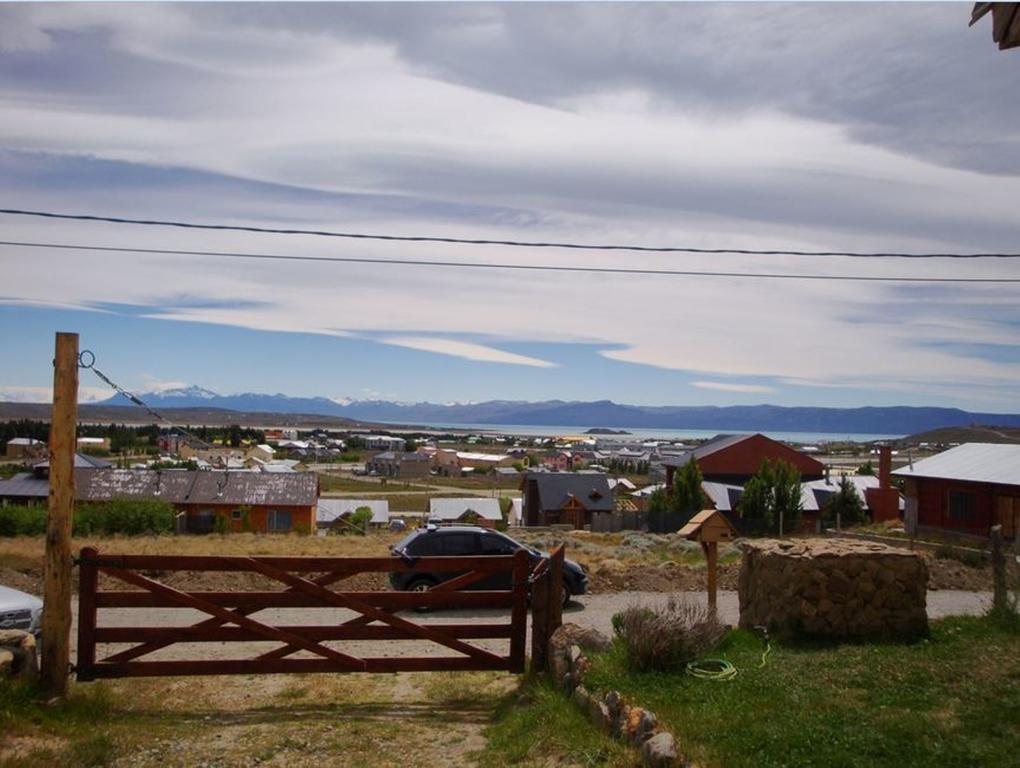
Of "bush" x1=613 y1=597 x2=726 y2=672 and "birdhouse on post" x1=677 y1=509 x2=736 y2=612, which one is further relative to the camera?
"birdhouse on post" x1=677 y1=509 x2=736 y2=612

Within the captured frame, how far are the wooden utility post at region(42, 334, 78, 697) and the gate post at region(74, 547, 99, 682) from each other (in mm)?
189

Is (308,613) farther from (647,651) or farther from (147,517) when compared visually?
(147,517)

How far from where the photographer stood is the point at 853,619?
1030 cm

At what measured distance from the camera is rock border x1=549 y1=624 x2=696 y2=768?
6.34 m

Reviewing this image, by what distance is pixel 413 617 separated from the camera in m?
16.4

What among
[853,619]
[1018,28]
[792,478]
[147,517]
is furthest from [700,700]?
[792,478]

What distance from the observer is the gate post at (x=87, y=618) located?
905 cm

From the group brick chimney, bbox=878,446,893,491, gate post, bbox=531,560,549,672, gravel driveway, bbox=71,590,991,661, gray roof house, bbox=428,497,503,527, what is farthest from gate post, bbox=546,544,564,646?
brick chimney, bbox=878,446,893,491

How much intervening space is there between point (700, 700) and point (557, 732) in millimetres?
1245

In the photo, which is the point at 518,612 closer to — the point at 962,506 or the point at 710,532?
the point at 710,532

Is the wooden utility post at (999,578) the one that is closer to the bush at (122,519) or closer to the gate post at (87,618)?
the gate post at (87,618)

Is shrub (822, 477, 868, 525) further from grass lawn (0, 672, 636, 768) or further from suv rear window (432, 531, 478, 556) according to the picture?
grass lawn (0, 672, 636, 768)

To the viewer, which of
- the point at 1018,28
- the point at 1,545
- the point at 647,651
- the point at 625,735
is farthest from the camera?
the point at 1,545

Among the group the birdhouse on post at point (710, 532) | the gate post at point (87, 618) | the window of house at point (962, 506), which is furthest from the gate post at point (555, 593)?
the window of house at point (962, 506)
